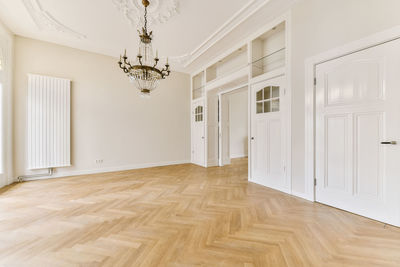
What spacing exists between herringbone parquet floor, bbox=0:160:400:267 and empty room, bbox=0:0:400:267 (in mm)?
17

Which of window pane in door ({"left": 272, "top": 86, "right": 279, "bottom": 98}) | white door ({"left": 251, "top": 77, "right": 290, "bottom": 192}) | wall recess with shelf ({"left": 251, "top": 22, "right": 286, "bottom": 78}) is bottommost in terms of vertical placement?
white door ({"left": 251, "top": 77, "right": 290, "bottom": 192})

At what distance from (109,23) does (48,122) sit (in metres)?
2.66

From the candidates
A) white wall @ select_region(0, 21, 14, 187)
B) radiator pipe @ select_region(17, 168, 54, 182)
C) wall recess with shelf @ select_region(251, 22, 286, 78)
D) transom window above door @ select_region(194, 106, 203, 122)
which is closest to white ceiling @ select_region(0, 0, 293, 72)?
white wall @ select_region(0, 21, 14, 187)

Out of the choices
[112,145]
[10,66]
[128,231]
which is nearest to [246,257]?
[128,231]

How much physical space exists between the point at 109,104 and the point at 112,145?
3.80 ft

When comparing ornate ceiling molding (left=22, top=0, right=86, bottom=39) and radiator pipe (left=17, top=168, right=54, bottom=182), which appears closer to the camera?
ornate ceiling molding (left=22, top=0, right=86, bottom=39)

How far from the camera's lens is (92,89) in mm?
4434

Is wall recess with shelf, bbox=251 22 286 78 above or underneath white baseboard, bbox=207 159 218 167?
above

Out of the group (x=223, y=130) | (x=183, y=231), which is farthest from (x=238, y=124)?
(x=183, y=231)

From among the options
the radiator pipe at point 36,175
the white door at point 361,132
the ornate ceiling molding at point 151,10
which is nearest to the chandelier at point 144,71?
the ornate ceiling molding at point 151,10

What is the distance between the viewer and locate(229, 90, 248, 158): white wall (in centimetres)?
721

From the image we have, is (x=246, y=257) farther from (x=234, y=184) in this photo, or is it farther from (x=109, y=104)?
(x=109, y=104)

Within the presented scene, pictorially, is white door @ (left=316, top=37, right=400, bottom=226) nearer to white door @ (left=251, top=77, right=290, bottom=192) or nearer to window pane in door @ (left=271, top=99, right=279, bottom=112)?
white door @ (left=251, top=77, right=290, bottom=192)

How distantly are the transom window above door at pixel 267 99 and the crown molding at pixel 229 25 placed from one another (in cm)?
139
